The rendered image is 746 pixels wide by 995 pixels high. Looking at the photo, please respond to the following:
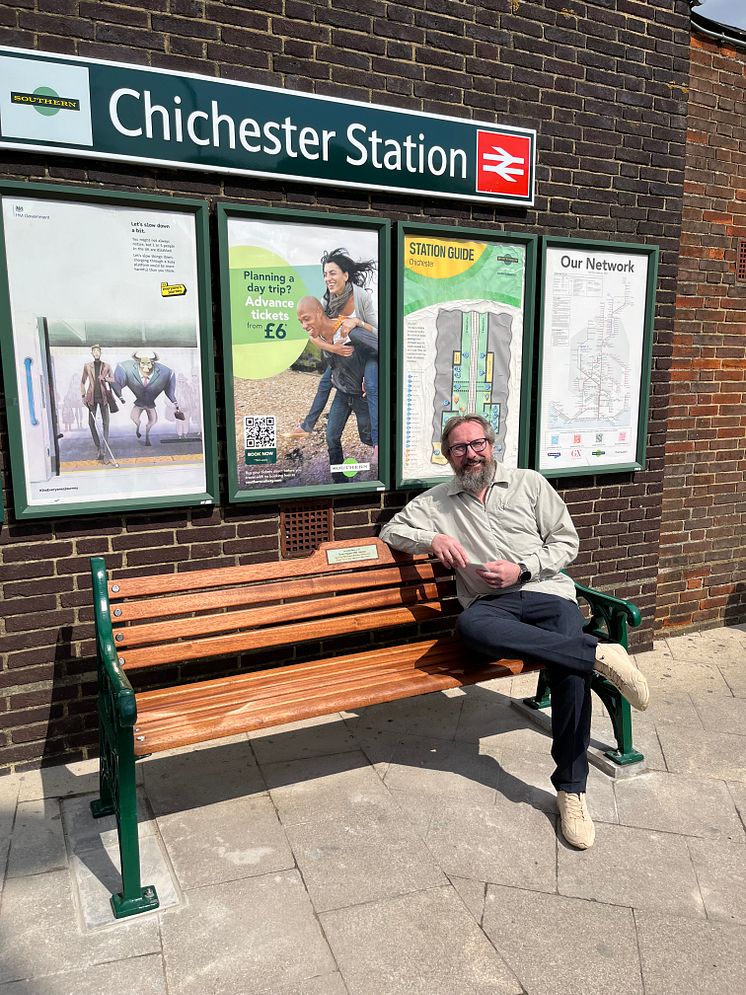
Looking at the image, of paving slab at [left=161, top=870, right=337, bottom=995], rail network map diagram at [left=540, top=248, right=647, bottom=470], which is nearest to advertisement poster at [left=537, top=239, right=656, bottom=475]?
rail network map diagram at [left=540, top=248, right=647, bottom=470]

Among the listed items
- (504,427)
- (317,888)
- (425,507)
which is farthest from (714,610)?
(317,888)

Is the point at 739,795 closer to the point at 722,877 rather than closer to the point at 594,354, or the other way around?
the point at 722,877

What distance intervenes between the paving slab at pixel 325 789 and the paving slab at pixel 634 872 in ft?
2.64

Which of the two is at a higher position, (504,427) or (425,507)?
(504,427)

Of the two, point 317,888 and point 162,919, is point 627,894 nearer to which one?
point 317,888

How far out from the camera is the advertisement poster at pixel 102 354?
10.6ft

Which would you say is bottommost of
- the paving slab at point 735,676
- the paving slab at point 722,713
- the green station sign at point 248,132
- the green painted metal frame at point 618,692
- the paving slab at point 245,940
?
the paving slab at point 735,676

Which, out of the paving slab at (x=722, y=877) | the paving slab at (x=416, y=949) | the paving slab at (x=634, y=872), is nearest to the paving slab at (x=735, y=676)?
the paving slab at (x=722, y=877)

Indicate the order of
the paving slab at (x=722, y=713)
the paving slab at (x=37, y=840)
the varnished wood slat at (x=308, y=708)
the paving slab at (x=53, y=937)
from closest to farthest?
the paving slab at (x=53, y=937), the varnished wood slat at (x=308, y=708), the paving slab at (x=37, y=840), the paving slab at (x=722, y=713)

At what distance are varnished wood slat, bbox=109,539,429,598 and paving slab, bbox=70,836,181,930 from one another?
3.28ft

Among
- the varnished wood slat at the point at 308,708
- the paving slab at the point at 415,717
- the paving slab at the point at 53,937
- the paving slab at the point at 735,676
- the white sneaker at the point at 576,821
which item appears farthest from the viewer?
the paving slab at the point at 735,676

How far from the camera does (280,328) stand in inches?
148

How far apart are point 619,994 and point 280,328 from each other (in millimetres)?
3038

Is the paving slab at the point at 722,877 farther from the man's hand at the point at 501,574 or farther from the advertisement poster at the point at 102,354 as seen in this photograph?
the advertisement poster at the point at 102,354
